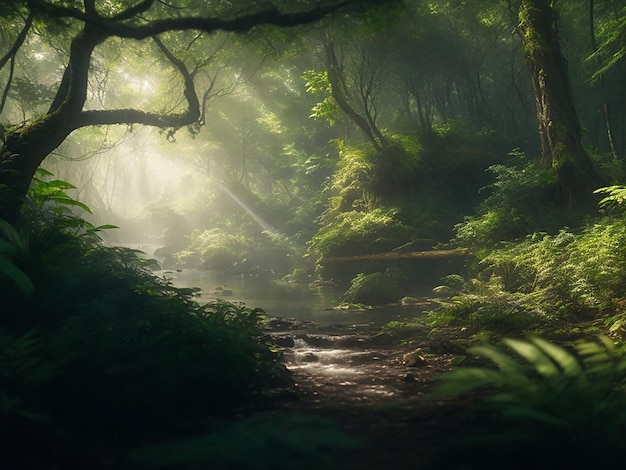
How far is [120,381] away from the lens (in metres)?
3.61

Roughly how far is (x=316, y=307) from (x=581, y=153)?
9.62m

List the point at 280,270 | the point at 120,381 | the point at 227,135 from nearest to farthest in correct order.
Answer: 1. the point at 120,381
2. the point at 280,270
3. the point at 227,135

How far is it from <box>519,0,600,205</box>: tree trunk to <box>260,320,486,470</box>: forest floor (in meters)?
8.19

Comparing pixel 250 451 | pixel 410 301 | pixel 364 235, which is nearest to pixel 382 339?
pixel 410 301

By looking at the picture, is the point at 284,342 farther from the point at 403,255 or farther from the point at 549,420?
the point at 403,255

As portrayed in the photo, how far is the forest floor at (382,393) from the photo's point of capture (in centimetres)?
299

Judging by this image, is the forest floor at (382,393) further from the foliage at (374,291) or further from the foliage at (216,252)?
the foliage at (216,252)

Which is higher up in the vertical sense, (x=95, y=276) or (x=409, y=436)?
(x=95, y=276)

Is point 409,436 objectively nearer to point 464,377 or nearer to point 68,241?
point 464,377

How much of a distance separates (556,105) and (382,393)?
12.8 meters

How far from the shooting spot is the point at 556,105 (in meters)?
14.0

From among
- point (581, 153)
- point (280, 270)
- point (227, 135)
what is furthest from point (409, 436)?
point (227, 135)

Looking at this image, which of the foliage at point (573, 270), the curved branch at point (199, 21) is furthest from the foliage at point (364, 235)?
the curved branch at point (199, 21)

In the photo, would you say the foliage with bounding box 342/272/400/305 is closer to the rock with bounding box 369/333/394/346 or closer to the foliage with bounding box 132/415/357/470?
the rock with bounding box 369/333/394/346
